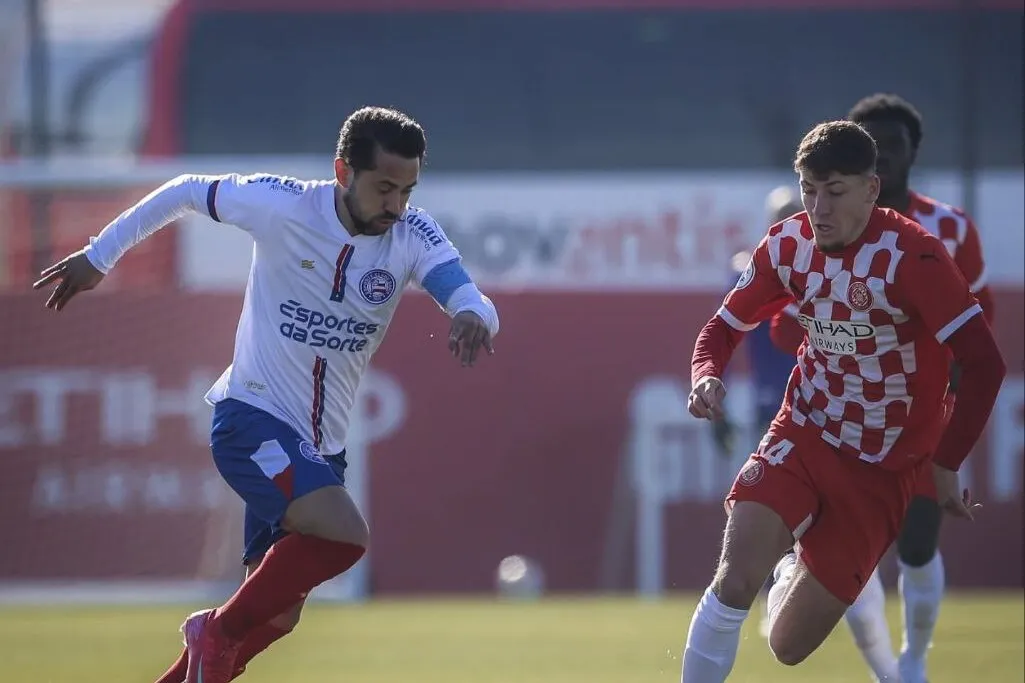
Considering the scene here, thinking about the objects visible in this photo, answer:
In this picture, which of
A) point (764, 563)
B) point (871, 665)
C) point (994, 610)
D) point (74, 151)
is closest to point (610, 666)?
point (871, 665)

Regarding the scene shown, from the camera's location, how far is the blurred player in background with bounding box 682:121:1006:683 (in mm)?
5410

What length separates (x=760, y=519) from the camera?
5520 millimetres

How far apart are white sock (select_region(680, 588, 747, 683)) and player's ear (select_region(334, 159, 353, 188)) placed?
1.78 meters

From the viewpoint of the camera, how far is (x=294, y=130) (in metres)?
19.0

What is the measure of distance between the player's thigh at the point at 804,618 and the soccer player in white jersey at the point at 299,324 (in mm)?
1315

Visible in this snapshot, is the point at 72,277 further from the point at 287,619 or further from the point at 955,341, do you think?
the point at 955,341

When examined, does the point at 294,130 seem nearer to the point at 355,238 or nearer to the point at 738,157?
the point at 738,157

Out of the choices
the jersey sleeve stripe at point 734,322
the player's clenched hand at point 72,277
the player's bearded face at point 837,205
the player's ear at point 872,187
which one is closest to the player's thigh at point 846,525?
the jersey sleeve stripe at point 734,322

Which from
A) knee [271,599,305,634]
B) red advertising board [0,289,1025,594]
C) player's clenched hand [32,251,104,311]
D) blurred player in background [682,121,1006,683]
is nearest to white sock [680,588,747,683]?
blurred player in background [682,121,1006,683]

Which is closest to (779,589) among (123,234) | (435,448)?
(123,234)

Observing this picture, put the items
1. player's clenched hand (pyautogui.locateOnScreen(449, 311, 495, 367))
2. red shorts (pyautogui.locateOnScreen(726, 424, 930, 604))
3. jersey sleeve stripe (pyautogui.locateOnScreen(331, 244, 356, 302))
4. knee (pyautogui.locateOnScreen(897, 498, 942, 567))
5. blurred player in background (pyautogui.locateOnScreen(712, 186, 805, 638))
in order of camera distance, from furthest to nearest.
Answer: blurred player in background (pyautogui.locateOnScreen(712, 186, 805, 638)), knee (pyautogui.locateOnScreen(897, 498, 942, 567)), jersey sleeve stripe (pyautogui.locateOnScreen(331, 244, 356, 302)), red shorts (pyautogui.locateOnScreen(726, 424, 930, 604)), player's clenched hand (pyautogui.locateOnScreen(449, 311, 495, 367))

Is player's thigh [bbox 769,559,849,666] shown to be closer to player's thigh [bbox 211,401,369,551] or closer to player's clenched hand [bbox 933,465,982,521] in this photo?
player's clenched hand [bbox 933,465,982,521]

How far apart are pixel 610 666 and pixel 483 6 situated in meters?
12.6

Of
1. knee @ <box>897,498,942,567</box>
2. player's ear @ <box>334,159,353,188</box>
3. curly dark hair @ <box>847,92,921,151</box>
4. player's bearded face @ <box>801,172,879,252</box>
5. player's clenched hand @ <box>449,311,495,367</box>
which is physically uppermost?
curly dark hair @ <box>847,92,921,151</box>
